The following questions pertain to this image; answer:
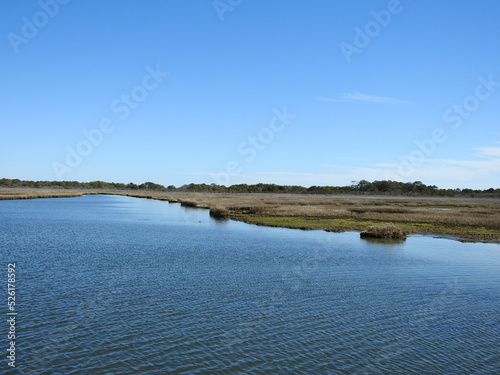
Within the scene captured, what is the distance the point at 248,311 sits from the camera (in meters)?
19.2

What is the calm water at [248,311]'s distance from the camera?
46.2 feet

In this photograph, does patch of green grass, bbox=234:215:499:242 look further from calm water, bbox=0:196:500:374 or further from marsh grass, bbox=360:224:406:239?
calm water, bbox=0:196:500:374

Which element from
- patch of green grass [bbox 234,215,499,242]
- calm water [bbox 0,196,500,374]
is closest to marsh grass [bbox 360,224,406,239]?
patch of green grass [bbox 234,215,499,242]

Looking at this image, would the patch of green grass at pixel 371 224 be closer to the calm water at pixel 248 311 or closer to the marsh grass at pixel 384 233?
the marsh grass at pixel 384 233

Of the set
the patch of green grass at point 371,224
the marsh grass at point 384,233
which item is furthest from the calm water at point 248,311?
the patch of green grass at point 371,224

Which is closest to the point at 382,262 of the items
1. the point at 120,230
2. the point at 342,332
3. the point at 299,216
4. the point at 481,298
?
the point at 481,298

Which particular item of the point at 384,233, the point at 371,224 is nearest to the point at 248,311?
the point at 384,233

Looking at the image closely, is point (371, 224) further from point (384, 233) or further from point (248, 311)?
point (248, 311)

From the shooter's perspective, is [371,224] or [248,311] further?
[371,224]

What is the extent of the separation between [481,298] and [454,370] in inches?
427

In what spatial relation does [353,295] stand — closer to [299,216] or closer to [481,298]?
[481,298]

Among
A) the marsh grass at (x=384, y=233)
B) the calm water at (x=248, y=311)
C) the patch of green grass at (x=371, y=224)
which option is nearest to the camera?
the calm water at (x=248, y=311)

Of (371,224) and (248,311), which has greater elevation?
(371,224)

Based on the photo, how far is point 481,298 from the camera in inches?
912
